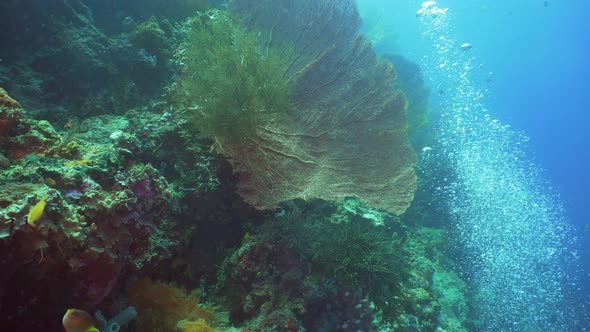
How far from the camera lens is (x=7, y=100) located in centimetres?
341

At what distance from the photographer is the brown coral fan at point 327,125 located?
4.67 meters

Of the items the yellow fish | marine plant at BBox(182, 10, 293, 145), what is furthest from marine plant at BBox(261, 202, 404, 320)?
the yellow fish

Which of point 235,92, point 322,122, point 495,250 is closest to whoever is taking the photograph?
point 235,92

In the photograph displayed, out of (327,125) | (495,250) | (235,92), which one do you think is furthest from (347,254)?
(495,250)

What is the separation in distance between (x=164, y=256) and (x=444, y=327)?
23.6 feet

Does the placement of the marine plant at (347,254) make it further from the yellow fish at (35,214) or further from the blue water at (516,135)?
the blue water at (516,135)

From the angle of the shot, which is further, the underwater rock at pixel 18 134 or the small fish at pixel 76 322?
the underwater rock at pixel 18 134

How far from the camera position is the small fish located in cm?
235

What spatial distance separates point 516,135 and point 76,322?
121897 mm

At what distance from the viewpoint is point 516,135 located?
100500mm

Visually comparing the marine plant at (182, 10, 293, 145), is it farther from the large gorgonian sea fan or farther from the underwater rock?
the underwater rock

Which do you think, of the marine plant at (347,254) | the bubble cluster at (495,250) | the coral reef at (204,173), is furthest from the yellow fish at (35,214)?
the bubble cluster at (495,250)

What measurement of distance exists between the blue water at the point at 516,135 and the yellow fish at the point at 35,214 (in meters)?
12.6

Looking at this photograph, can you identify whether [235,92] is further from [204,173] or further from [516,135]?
[516,135]
